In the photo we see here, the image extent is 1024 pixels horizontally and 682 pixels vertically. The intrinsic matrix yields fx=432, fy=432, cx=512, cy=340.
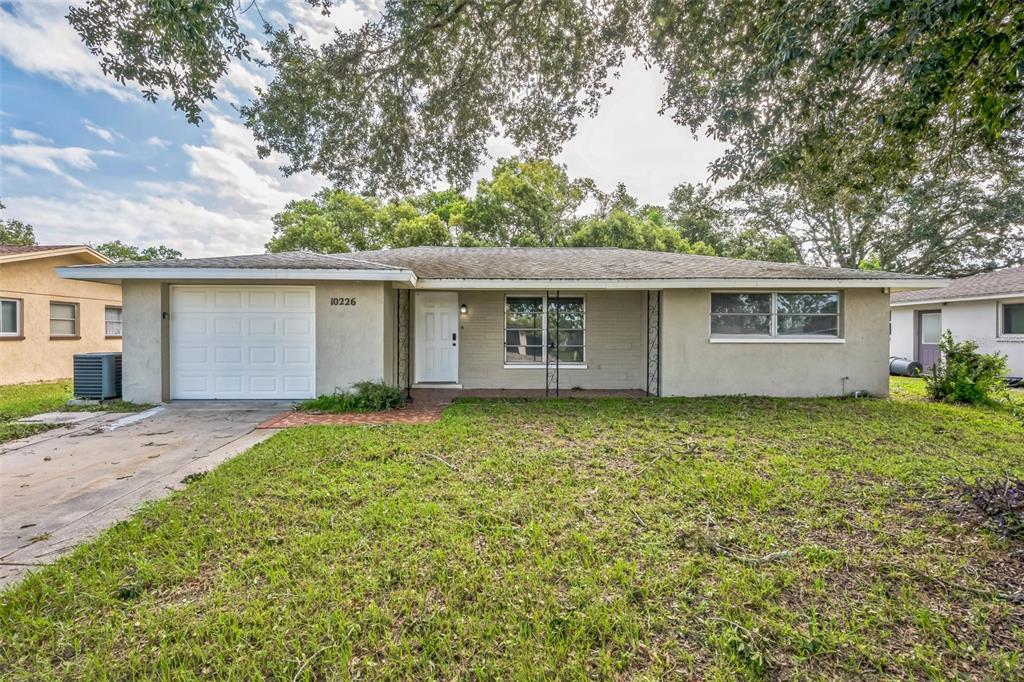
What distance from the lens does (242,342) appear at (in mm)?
8141

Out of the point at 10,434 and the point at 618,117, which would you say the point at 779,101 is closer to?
the point at 618,117

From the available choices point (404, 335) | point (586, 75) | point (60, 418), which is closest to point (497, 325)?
point (404, 335)

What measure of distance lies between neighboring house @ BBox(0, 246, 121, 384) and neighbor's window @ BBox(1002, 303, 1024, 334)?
24.7 metres

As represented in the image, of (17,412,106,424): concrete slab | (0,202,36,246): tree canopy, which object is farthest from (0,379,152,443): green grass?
(0,202,36,246): tree canopy

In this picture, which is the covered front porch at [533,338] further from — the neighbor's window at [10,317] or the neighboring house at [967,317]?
the neighbor's window at [10,317]

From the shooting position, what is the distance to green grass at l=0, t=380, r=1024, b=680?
2.00 m

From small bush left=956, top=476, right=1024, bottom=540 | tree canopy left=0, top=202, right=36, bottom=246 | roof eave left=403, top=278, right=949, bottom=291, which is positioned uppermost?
tree canopy left=0, top=202, right=36, bottom=246

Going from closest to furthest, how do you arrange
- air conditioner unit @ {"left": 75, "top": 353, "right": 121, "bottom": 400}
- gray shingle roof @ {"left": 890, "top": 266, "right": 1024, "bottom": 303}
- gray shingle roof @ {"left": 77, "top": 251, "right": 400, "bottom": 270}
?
gray shingle roof @ {"left": 77, "top": 251, "right": 400, "bottom": 270} < air conditioner unit @ {"left": 75, "top": 353, "right": 121, "bottom": 400} < gray shingle roof @ {"left": 890, "top": 266, "right": 1024, "bottom": 303}

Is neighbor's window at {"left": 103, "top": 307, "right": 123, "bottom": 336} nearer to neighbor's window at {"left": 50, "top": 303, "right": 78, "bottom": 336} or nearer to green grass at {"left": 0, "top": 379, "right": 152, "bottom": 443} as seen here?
neighbor's window at {"left": 50, "top": 303, "right": 78, "bottom": 336}

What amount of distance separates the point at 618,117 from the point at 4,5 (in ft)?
26.3

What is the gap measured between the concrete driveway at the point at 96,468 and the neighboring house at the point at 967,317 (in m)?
15.8

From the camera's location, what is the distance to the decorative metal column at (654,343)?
28.8 feet

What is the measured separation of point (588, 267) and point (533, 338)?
2039mm

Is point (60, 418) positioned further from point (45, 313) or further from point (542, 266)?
point (542, 266)
